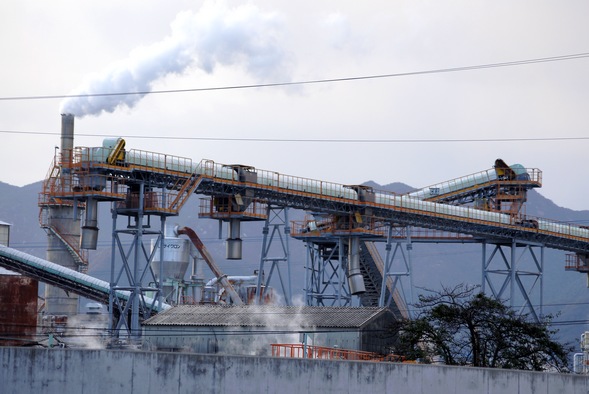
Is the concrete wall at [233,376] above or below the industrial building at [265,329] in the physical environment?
below

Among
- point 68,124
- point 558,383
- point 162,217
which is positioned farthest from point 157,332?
point 68,124

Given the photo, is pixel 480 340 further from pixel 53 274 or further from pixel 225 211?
pixel 53 274

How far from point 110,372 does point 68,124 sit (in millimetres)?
45634

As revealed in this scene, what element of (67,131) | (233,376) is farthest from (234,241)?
(67,131)

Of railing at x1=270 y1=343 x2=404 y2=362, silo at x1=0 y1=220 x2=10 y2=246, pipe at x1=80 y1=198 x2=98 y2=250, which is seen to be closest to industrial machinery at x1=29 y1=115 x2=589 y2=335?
pipe at x1=80 y1=198 x2=98 y2=250

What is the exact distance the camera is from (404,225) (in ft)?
234

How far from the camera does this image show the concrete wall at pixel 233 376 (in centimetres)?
3456

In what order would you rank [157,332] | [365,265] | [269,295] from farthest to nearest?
[269,295]
[365,265]
[157,332]

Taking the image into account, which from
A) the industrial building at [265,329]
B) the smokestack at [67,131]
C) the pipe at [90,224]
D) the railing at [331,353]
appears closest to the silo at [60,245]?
the smokestack at [67,131]

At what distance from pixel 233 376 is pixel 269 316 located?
12923 millimetres

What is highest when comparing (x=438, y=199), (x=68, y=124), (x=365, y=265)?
(x=68, y=124)

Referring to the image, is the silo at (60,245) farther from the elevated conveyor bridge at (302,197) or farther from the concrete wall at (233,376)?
the concrete wall at (233,376)

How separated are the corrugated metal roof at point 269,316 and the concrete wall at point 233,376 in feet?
35.0

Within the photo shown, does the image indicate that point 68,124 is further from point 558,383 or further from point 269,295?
point 558,383
